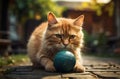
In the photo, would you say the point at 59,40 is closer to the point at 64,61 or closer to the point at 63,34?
the point at 63,34

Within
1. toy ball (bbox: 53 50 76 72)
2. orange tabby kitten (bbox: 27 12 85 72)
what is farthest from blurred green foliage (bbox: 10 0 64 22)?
toy ball (bbox: 53 50 76 72)

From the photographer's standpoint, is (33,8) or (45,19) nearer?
(33,8)

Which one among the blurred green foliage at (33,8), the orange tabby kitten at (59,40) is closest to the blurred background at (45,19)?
the blurred green foliage at (33,8)

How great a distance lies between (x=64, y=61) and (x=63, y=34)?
0.45 metres

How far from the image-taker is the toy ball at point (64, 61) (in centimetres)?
507

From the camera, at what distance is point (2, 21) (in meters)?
17.5

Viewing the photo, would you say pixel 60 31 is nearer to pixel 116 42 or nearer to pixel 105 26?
pixel 116 42

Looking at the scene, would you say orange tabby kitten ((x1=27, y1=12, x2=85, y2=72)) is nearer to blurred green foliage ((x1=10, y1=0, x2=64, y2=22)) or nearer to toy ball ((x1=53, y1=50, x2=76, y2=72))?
toy ball ((x1=53, y1=50, x2=76, y2=72))

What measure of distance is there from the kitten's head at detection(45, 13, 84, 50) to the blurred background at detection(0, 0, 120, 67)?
6905 mm

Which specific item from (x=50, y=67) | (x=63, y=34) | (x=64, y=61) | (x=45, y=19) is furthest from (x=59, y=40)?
(x=45, y=19)

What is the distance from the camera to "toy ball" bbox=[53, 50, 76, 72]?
5070 millimetres

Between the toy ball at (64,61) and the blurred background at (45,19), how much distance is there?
281 inches

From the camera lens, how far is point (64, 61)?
5078mm

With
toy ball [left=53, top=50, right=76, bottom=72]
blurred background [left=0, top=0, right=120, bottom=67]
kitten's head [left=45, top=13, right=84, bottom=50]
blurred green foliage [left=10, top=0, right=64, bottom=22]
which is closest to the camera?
toy ball [left=53, top=50, right=76, bottom=72]
